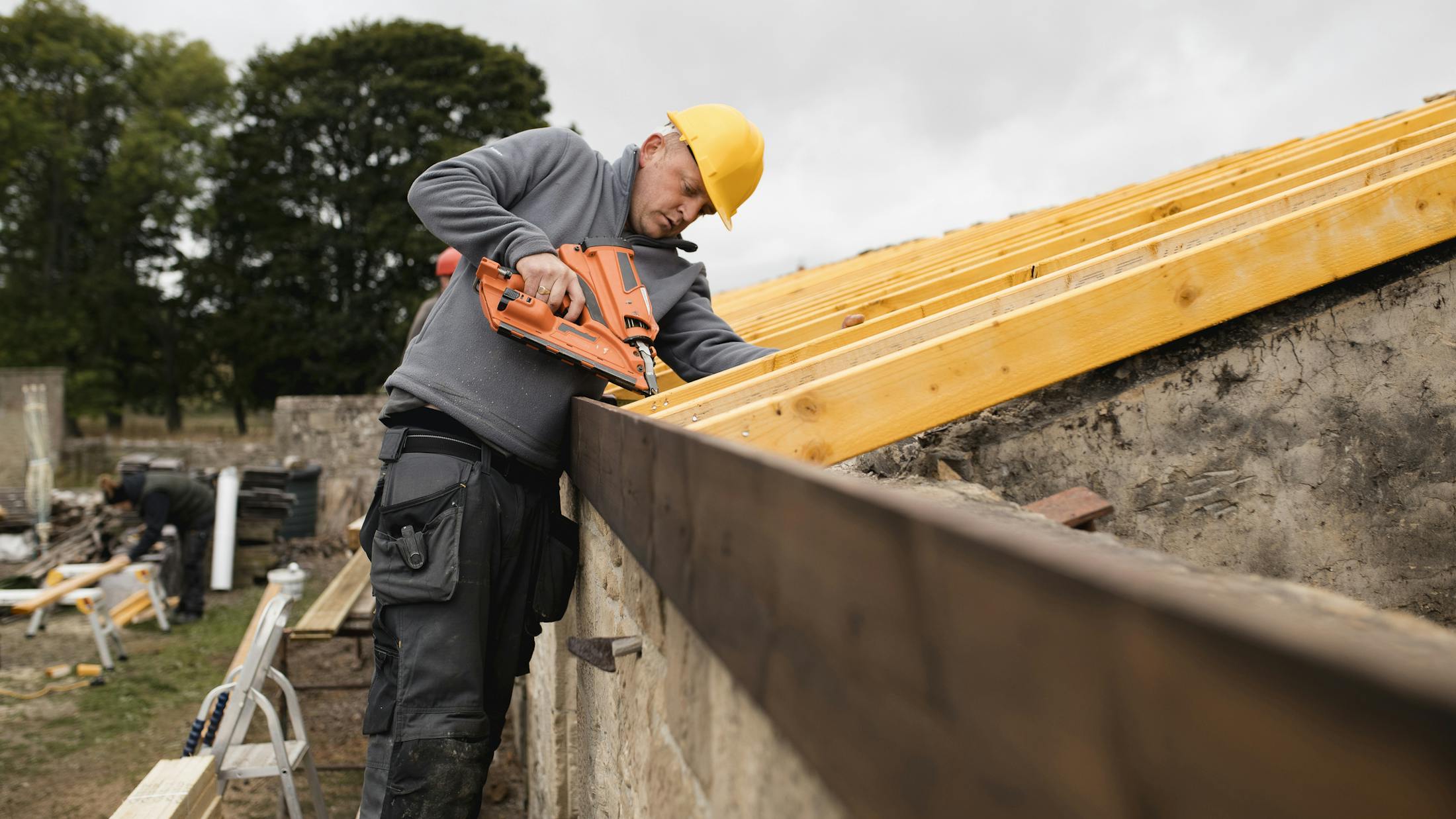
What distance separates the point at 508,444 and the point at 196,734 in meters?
3.00

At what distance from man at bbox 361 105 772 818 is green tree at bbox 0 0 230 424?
27.9 meters

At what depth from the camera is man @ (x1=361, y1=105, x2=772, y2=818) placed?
2336 mm

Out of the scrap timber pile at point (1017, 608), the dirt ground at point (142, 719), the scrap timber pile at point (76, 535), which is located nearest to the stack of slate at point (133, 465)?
the scrap timber pile at point (76, 535)

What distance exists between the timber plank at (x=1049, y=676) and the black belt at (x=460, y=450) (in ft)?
5.40

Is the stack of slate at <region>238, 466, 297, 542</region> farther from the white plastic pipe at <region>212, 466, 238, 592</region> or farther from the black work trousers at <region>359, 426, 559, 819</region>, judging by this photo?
the black work trousers at <region>359, 426, 559, 819</region>

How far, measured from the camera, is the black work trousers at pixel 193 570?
954 cm

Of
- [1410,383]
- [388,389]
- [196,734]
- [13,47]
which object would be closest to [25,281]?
[13,47]

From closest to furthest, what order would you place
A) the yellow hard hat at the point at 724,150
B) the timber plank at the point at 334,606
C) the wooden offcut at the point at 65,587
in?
1. the yellow hard hat at the point at 724,150
2. the timber plank at the point at 334,606
3. the wooden offcut at the point at 65,587

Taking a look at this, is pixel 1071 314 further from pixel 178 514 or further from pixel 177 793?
pixel 178 514

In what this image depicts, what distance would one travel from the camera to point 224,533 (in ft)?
36.3

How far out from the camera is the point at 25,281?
991 inches

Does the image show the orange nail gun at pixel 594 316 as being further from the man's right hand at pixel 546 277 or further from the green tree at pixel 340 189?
the green tree at pixel 340 189

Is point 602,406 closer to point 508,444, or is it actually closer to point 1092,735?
point 508,444

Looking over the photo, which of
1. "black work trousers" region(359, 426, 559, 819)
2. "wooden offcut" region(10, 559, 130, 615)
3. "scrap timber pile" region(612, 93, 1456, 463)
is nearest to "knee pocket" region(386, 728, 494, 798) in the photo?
"black work trousers" region(359, 426, 559, 819)
